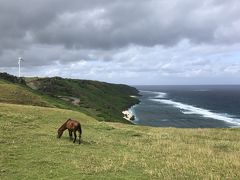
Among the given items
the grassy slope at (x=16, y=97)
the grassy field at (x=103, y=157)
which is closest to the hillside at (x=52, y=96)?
the grassy slope at (x=16, y=97)

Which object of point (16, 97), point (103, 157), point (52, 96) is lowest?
point (103, 157)

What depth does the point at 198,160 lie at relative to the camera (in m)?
25.3

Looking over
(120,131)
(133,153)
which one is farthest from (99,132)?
(133,153)

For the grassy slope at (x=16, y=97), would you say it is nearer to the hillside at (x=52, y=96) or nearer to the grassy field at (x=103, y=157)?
the hillside at (x=52, y=96)

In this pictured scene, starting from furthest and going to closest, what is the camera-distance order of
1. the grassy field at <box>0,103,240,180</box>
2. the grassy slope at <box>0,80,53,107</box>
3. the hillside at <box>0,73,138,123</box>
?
1. the hillside at <box>0,73,138,123</box>
2. the grassy slope at <box>0,80,53,107</box>
3. the grassy field at <box>0,103,240,180</box>

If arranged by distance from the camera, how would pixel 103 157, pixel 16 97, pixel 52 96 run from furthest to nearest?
pixel 52 96
pixel 16 97
pixel 103 157

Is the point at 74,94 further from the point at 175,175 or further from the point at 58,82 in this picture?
the point at 175,175

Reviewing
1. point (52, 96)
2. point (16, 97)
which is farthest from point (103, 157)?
point (52, 96)

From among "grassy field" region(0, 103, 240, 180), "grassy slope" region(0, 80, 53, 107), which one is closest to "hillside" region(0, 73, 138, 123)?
"grassy slope" region(0, 80, 53, 107)

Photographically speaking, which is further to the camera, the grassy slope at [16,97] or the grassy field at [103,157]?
the grassy slope at [16,97]

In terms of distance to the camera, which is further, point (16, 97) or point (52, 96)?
point (52, 96)

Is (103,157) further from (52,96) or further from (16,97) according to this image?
(52,96)

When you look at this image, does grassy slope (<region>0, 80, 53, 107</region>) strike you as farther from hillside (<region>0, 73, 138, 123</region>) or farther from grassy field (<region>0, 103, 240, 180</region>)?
grassy field (<region>0, 103, 240, 180</region>)

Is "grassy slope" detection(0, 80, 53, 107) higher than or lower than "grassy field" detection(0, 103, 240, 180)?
higher
